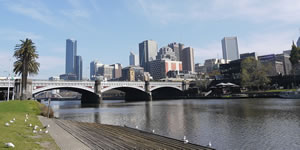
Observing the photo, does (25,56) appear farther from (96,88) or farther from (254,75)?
(254,75)

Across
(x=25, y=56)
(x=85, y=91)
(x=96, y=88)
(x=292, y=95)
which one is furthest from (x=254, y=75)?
(x=25, y=56)

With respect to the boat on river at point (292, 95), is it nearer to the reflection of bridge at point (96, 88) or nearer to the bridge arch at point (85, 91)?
the reflection of bridge at point (96, 88)

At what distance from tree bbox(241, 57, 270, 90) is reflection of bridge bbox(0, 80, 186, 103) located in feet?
153

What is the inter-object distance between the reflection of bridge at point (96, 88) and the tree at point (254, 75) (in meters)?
46.6

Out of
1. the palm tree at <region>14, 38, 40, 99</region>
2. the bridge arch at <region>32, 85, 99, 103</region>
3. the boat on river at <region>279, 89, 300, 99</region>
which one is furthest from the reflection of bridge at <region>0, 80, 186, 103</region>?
the boat on river at <region>279, 89, 300, 99</region>

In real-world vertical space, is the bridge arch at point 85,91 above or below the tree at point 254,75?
below

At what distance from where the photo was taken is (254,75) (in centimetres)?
10388

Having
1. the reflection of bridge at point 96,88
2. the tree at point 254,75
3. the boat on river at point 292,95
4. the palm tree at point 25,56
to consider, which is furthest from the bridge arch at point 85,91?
the boat on river at point 292,95

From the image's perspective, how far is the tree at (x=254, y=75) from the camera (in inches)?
3932

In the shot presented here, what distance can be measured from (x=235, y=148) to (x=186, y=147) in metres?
4.21

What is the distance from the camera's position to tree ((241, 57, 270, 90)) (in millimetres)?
99875

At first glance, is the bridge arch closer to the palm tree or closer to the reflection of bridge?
the reflection of bridge

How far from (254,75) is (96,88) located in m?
78.6

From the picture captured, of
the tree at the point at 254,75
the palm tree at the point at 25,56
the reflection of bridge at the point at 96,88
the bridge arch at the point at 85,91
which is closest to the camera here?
the palm tree at the point at 25,56
